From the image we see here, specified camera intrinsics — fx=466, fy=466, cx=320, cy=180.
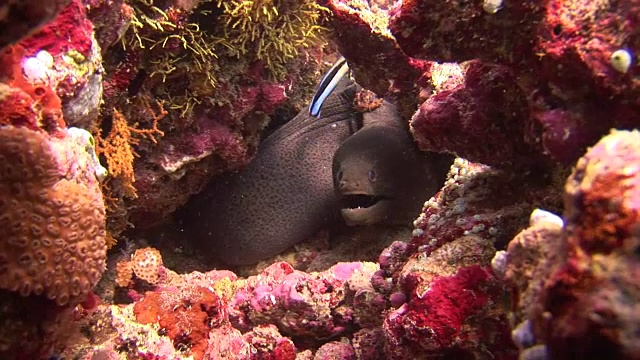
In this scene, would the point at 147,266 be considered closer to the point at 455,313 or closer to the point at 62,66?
the point at 62,66

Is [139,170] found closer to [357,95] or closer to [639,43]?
[357,95]

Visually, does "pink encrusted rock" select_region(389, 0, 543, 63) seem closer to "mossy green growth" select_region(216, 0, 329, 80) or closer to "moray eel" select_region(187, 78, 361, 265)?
"mossy green growth" select_region(216, 0, 329, 80)

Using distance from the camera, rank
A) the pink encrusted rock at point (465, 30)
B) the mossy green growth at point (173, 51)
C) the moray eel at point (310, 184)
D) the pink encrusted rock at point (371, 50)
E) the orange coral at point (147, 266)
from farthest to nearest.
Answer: the moray eel at point (310, 184) < the pink encrusted rock at point (371, 50) < the orange coral at point (147, 266) < the mossy green growth at point (173, 51) < the pink encrusted rock at point (465, 30)

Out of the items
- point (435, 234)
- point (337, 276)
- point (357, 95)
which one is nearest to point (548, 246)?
point (435, 234)

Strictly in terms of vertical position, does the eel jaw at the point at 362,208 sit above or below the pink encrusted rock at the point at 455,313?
below

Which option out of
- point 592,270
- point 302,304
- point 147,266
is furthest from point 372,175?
point 592,270

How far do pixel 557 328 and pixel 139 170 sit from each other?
127 inches

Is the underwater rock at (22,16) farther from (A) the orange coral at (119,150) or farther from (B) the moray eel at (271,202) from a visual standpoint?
(B) the moray eel at (271,202)

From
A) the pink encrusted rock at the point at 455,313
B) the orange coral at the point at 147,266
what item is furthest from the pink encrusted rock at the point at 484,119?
the orange coral at the point at 147,266

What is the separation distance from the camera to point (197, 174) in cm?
400

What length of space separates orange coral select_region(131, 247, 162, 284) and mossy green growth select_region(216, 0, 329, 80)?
1701 mm

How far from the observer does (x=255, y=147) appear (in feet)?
13.8

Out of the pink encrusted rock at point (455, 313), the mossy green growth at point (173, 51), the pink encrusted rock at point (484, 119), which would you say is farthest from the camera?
the mossy green growth at point (173, 51)

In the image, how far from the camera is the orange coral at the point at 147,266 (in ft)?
11.5
